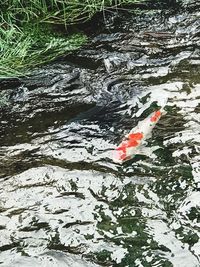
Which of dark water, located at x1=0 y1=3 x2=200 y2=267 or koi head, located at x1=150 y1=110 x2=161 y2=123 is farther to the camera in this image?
koi head, located at x1=150 y1=110 x2=161 y2=123

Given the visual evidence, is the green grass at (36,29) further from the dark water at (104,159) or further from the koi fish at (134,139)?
the koi fish at (134,139)

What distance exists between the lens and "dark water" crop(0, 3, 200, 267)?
13.5 feet

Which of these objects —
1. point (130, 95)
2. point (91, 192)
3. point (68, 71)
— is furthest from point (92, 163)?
point (68, 71)

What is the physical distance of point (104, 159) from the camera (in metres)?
4.96

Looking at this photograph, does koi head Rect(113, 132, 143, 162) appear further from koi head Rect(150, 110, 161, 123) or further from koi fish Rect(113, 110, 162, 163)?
koi head Rect(150, 110, 161, 123)

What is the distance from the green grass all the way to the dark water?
0.72 ft

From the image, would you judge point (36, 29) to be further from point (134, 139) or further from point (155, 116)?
point (134, 139)

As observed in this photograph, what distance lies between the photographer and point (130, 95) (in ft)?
19.1

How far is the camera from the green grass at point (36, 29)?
21.3ft

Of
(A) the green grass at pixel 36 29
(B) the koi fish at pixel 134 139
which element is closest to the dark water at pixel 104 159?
(B) the koi fish at pixel 134 139

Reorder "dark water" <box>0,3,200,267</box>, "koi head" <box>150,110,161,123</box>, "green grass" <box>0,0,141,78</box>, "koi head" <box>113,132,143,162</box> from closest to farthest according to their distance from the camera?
1. "dark water" <box>0,3,200,267</box>
2. "koi head" <box>113,132,143,162</box>
3. "koi head" <box>150,110,161,123</box>
4. "green grass" <box>0,0,141,78</box>

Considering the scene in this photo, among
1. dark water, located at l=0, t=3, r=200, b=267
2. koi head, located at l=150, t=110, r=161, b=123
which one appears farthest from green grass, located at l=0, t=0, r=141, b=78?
koi head, located at l=150, t=110, r=161, b=123

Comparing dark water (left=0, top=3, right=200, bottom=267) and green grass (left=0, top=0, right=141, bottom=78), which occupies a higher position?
green grass (left=0, top=0, right=141, bottom=78)

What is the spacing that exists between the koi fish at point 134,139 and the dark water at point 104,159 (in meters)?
0.07
